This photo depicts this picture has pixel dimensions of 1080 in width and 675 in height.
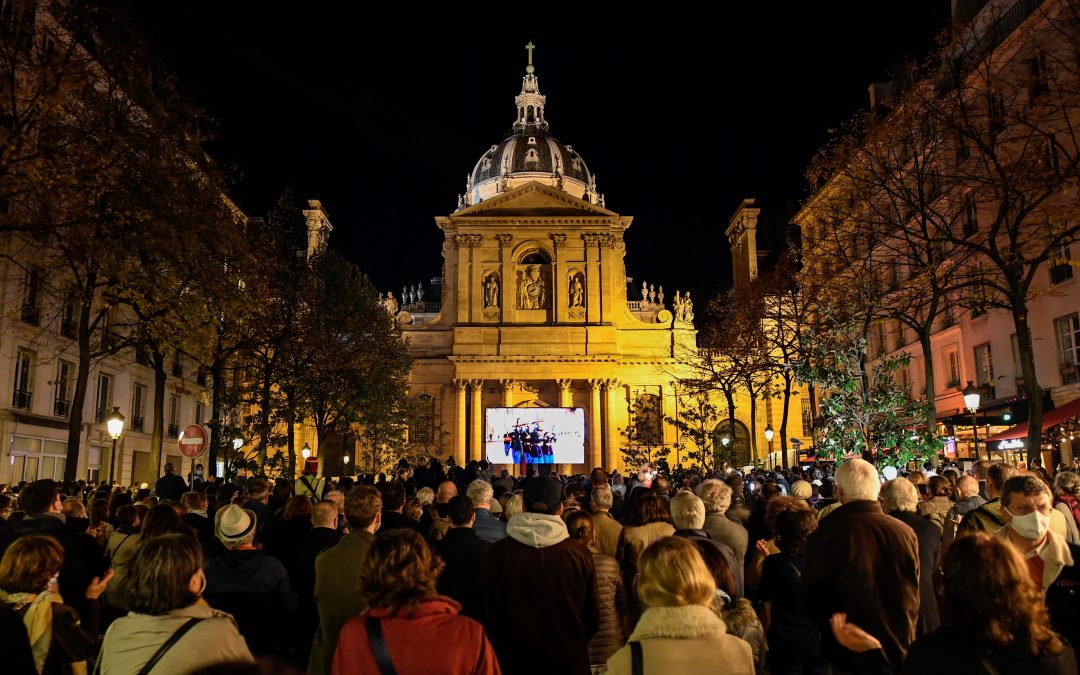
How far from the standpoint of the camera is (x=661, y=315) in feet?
175

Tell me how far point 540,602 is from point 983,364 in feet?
101

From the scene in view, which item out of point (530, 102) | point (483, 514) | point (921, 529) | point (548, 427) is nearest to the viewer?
point (921, 529)

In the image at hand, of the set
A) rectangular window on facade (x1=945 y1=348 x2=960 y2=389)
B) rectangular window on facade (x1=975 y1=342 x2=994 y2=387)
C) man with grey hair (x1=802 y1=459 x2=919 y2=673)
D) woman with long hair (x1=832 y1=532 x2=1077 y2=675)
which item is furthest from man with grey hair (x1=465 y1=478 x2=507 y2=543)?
rectangular window on facade (x1=945 y1=348 x2=960 y2=389)

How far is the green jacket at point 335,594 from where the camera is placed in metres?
5.70

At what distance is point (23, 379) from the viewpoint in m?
27.9

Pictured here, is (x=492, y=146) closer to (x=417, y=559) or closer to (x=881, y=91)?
(x=881, y=91)

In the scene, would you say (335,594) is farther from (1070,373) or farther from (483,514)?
(1070,373)

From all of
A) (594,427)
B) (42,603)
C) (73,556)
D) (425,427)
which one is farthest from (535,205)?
(42,603)

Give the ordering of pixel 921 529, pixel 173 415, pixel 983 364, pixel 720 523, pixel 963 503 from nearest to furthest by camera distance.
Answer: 1. pixel 921 529
2. pixel 720 523
3. pixel 963 503
4. pixel 983 364
5. pixel 173 415

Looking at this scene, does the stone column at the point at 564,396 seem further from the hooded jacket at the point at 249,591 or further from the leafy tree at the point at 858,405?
the hooded jacket at the point at 249,591

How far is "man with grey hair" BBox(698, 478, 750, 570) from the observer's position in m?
7.70

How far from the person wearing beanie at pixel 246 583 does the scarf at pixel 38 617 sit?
1099mm

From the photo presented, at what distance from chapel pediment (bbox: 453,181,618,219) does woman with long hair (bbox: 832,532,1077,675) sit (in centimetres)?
5108

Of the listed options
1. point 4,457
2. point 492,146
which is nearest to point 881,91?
point 4,457
